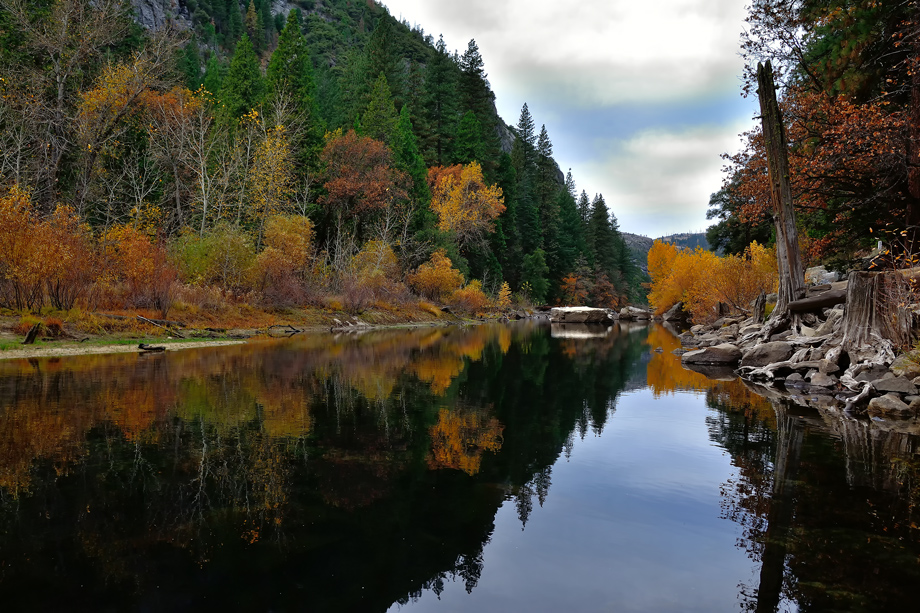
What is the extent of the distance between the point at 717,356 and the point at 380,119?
1476 inches

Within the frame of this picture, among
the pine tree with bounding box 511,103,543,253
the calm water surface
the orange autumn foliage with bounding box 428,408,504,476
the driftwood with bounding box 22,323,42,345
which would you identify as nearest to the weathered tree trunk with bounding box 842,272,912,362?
the calm water surface

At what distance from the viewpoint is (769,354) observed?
14.3m

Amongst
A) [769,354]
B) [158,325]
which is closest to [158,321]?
[158,325]

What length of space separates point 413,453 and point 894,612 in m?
4.58

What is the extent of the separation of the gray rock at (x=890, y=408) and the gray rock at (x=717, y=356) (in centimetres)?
848

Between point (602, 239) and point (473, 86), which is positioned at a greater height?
point (473, 86)

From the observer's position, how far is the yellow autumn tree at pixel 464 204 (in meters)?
49.6

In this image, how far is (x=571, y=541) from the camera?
4.18 metres

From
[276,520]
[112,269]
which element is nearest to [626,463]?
[276,520]

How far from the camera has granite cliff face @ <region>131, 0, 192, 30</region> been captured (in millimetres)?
85219

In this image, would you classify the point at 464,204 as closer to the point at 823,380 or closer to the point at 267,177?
the point at 267,177

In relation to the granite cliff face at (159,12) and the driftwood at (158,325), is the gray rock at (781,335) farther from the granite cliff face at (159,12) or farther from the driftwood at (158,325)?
the granite cliff face at (159,12)

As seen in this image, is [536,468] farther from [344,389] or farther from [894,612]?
[344,389]

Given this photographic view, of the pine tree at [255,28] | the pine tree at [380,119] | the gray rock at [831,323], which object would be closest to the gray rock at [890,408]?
the gray rock at [831,323]
